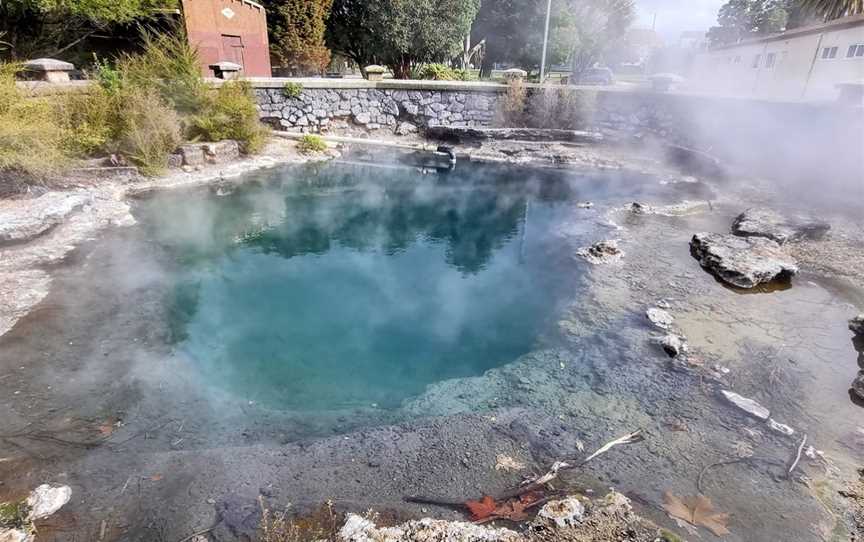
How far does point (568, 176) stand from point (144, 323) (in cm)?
1262

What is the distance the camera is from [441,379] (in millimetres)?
5441

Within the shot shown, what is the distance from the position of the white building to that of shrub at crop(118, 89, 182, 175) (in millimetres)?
19625

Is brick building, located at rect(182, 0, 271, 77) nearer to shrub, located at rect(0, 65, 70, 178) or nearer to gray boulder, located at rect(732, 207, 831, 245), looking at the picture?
shrub, located at rect(0, 65, 70, 178)

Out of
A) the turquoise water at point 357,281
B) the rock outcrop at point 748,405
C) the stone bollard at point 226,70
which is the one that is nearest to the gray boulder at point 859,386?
the rock outcrop at point 748,405

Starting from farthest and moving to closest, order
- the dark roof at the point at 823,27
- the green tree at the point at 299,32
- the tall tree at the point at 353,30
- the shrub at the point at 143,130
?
the tall tree at the point at 353,30 < the green tree at the point at 299,32 < the dark roof at the point at 823,27 < the shrub at the point at 143,130

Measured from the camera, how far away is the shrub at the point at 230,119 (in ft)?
43.7

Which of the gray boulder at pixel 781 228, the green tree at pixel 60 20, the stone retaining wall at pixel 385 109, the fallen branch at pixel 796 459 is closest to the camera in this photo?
the fallen branch at pixel 796 459

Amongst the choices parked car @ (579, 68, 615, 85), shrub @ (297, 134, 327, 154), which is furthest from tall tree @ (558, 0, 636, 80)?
shrub @ (297, 134, 327, 154)

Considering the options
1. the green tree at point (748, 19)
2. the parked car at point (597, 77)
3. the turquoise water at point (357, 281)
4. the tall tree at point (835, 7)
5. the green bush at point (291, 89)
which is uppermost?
the green tree at point (748, 19)

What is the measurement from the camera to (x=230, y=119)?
44.7 feet

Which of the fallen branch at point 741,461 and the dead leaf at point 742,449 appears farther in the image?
the dead leaf at point 742,449

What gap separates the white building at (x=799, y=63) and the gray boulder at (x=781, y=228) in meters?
8.83

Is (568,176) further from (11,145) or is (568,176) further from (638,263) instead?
(11,145)

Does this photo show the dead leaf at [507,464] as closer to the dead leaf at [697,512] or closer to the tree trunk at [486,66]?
the dead leaf at [697,512]
